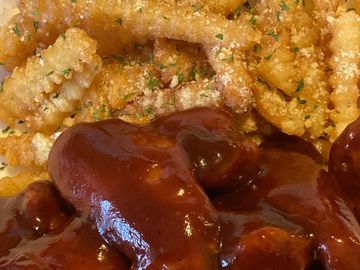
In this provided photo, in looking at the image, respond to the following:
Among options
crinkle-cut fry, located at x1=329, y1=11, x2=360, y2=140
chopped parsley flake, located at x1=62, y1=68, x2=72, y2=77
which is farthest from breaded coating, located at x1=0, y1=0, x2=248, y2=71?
crinkle-cut fry, located at x1=329, y1=11, x2=360, y2=140

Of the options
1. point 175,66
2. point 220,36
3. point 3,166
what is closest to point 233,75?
point 220,36

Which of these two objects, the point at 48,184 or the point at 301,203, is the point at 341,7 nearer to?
the point at 301,203

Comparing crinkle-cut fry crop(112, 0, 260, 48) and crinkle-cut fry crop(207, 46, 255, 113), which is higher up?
crinkle-cut fry crop(112, 0, 260, 48)

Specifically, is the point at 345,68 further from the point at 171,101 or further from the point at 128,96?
the point at 128,96

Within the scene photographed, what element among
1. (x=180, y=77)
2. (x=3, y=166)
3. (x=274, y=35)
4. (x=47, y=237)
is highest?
(x=274, y=35)

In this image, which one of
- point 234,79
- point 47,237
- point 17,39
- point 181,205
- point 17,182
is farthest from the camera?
point 17,39

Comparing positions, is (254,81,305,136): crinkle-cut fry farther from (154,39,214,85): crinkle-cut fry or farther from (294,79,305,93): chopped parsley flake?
(154,39,214,85): crinkle-cut fry

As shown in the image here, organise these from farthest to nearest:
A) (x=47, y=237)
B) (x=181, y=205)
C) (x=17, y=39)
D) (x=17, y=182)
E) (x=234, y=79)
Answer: (x=17, y=39) → (x=17, y=182) → (x=234, y=79) → (x=47, y=237) → (x=181, y=205)

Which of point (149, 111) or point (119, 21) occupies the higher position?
point (119, 21)
